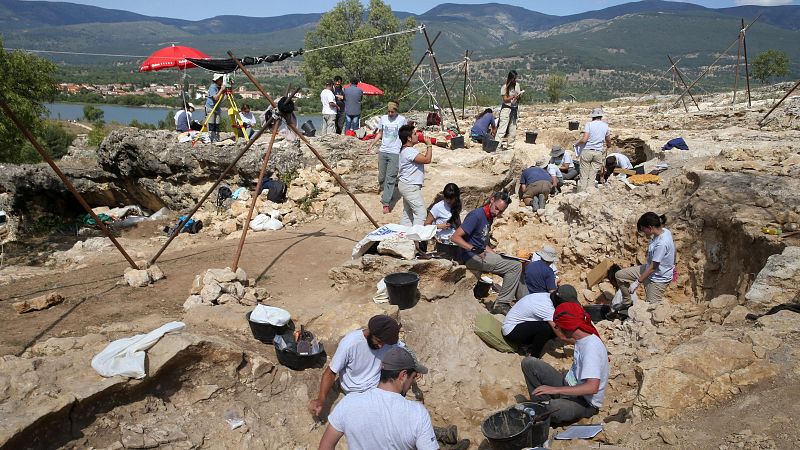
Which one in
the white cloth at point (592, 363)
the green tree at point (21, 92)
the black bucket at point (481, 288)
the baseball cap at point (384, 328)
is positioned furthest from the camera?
→ the green tree at point (21, 92)

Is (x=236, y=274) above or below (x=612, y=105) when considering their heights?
below

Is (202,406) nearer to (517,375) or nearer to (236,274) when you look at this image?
(236,274)

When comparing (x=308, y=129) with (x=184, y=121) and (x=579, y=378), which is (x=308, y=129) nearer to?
(x=184, y=121)

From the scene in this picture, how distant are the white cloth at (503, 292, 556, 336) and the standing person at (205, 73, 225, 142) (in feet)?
29.3

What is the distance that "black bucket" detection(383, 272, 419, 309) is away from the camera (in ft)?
20.6

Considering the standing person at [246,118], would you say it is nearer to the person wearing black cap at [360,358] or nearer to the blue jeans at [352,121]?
the blue jeans at [352,121]

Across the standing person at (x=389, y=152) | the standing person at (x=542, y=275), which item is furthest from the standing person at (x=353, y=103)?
the standing person at (x=542, y=275)

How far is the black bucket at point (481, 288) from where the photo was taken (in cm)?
772

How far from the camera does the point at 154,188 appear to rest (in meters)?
13.7

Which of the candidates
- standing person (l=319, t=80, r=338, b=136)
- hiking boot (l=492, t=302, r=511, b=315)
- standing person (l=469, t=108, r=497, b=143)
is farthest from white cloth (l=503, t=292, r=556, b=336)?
standing person (l=319, t=80, r=338, b=136)

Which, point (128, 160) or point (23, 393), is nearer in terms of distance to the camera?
point (23, 393)

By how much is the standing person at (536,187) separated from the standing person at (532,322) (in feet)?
14.8

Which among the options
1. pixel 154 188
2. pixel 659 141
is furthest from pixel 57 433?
pixel 659 141

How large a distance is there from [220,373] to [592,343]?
136 inches
